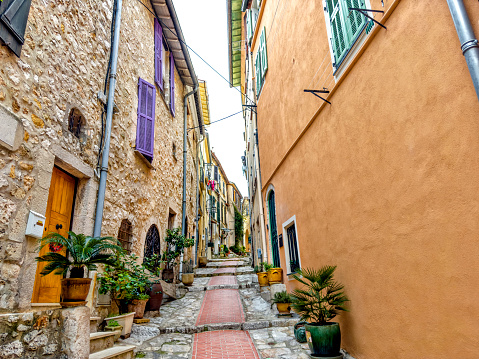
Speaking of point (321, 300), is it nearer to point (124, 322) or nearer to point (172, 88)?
point (124, 322)

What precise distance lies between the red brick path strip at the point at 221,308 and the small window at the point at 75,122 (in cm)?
390

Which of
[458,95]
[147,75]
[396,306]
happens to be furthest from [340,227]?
[147,75]

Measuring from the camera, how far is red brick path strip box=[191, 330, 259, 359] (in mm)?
4215

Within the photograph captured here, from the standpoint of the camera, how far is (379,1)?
10.9 ft

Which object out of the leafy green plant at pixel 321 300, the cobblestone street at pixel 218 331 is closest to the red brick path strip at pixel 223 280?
the cobblestone street at pixel 218 331

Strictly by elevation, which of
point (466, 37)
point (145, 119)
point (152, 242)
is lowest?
point (152, 242)

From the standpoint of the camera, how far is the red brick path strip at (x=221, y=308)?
5.95m

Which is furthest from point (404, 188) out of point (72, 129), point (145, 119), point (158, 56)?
point (158, 56)

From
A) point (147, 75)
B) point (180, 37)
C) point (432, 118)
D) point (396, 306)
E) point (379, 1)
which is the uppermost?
point (180, 37)

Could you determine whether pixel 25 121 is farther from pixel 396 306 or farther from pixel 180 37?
pixel 180 37

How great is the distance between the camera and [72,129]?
4.52 metres

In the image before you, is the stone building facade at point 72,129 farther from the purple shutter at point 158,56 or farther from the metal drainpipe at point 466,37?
the metal drainpipe at point 466,37

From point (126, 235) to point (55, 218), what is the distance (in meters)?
1.94

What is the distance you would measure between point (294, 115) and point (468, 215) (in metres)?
4.20
